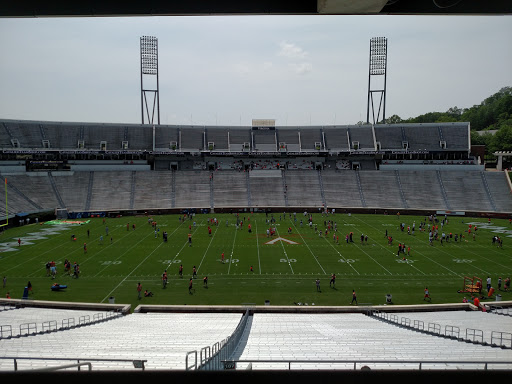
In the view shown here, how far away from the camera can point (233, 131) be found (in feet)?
219

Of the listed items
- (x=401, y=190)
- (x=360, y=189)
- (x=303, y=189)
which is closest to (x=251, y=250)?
(x=303, y=189)

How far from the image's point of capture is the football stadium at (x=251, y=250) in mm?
8969

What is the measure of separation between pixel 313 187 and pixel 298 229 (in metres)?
19.2

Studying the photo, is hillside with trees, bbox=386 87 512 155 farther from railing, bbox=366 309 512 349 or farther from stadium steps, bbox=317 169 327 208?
railing, bbox=366 309 512 349

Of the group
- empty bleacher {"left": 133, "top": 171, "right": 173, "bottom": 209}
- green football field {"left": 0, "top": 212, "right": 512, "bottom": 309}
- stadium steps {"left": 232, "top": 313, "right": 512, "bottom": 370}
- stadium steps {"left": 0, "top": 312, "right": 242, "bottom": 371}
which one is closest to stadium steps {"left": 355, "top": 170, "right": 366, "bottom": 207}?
green football field {"left": 0, "top": 212, "right": 512, "bottom": 309}

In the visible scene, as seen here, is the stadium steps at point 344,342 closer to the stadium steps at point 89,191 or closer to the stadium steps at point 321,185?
the stadium steps at point 321,185

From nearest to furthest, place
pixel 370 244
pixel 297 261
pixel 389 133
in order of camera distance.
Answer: pixel 297 261
pixel 370 244
pixel 389 133

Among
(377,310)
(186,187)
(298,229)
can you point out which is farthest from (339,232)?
(186,187)

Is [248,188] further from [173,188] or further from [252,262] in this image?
[252,262]

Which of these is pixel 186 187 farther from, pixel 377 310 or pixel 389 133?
pixel 377 310
